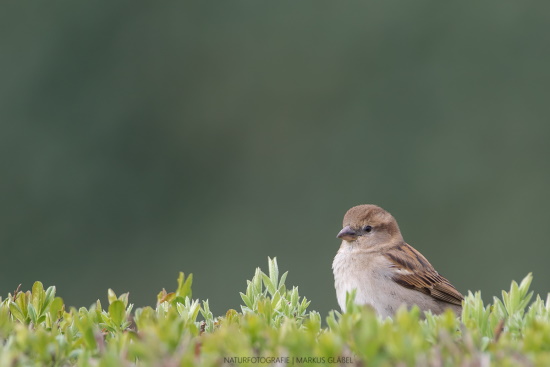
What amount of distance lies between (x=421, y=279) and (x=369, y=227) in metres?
0.55

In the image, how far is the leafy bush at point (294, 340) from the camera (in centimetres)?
247

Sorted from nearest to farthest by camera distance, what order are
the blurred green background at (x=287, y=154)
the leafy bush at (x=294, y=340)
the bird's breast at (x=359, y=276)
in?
the leafy bush at (x=294, y=340) → the bird's breast at (x=359, y=276) → the blurred green background at (x=287, y=154)

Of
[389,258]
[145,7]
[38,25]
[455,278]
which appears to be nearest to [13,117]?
[38,25]

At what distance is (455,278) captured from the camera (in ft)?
40.7

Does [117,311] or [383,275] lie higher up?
[117,311]

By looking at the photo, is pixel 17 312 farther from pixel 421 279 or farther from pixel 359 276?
pixel 421 279

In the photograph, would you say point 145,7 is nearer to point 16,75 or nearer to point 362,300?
point 16,75

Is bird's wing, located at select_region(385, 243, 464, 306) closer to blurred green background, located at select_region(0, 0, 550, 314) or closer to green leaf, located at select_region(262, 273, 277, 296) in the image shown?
green leaf, located at select_region(262, 273, 277, 296)

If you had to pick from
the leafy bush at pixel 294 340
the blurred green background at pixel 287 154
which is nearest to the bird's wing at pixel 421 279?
the leafy bush at pixel 294 340

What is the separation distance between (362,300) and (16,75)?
9296 millimetres

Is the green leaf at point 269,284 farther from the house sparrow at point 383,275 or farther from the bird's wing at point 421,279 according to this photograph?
the bird's wing at point 421,279

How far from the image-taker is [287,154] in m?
14.1

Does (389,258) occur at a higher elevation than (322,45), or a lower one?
lower

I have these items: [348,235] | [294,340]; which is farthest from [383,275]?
[294,340]
